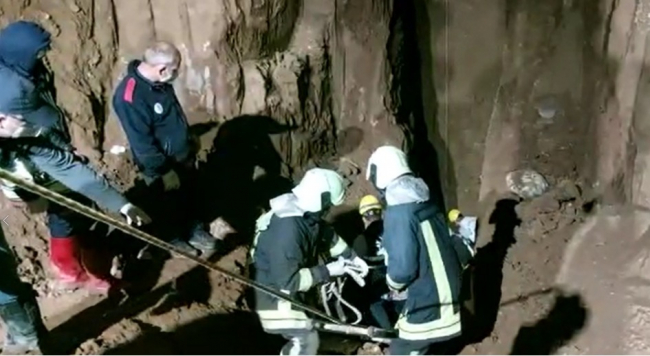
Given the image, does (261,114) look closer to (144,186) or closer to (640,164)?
(144,186)

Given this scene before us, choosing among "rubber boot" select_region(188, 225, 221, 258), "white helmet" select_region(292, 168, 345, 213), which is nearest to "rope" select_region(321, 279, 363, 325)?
"white helmet" select_region(292, 168, 345, 213)

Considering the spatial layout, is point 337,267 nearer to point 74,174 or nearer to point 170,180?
point 170,180

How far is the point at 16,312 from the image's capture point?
5.46 m

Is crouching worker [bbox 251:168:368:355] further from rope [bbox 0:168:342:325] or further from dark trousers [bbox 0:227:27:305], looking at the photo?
dark trousers [bbox 0:227:27:305]

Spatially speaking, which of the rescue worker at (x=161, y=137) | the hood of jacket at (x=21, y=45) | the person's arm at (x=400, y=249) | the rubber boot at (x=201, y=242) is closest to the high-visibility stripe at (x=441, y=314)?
the person's arm at (x=400, y=249)

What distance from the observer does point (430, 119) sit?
8.87 m

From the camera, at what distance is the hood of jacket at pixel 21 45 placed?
5.09 m

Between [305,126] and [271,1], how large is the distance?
41.6 inches

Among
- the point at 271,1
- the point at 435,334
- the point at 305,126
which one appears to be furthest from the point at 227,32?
the point at 435,334

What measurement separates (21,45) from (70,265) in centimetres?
172

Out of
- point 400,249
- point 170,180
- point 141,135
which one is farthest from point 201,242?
point 400,249

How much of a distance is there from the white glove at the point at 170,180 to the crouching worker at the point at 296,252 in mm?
882

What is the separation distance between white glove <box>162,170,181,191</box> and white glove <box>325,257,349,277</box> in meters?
1.22

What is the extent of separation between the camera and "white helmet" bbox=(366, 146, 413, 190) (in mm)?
5742
